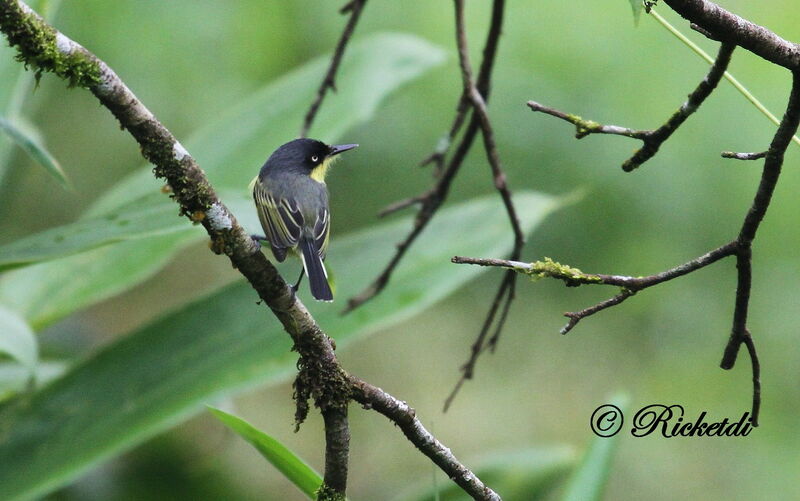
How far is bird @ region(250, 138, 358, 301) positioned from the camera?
2.06m

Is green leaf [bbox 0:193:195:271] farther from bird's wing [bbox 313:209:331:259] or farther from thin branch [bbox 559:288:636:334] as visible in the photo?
thin branch [bbox 559:288:636:334]

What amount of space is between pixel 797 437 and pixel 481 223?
1810 mm

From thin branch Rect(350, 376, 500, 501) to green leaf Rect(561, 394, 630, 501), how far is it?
2.11 feet

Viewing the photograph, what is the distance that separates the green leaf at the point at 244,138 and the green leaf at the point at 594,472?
4.27 ft

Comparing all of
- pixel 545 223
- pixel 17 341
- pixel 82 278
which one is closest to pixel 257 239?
pixel 17 341

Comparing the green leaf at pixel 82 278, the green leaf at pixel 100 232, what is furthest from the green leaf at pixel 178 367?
the green leaf at pixel 100 232

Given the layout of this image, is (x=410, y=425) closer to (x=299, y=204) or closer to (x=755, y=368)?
(x=755, y=368)

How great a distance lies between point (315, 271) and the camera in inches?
77.8

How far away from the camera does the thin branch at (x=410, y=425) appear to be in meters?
1.38

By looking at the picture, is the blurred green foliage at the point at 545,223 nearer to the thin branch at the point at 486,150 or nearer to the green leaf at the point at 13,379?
the green leaf at the point at 13,379

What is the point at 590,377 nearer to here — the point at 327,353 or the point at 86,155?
the point at 86,155

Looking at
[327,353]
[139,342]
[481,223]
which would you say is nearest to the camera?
[327,353]

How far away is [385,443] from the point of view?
414 cm

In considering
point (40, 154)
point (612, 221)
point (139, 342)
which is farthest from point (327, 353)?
point (612, 221)
